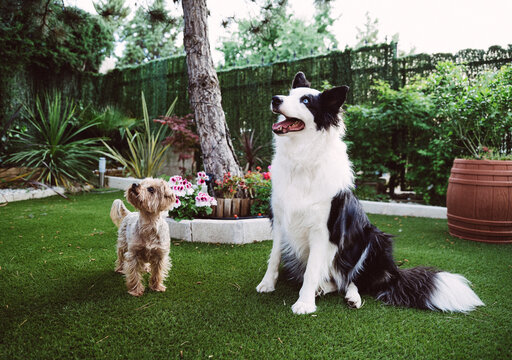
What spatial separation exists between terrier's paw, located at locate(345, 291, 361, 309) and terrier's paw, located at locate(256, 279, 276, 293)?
19.9 inches

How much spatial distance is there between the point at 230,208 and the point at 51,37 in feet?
12.4

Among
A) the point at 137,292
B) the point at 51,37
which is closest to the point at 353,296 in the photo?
the point at 137,292

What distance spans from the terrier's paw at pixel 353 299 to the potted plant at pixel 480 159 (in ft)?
7.05

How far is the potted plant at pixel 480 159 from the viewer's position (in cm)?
322

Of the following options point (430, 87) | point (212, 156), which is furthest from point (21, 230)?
point (430, 87)

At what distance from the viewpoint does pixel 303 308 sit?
6.19 ft

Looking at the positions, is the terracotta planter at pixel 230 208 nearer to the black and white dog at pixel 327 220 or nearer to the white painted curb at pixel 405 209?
the black and white dog at pixel 327 220

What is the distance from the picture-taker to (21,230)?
347cm

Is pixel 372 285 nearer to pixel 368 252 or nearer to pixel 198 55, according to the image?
pixel 368 252

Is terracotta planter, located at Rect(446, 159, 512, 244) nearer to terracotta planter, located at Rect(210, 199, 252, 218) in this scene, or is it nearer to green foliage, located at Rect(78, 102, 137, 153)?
terracotta planter, located at Rect(210, 199, 252, 218)

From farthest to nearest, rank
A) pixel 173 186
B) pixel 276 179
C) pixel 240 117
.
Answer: pixel 240 117 → pixel 173 186 → pixel 276 179

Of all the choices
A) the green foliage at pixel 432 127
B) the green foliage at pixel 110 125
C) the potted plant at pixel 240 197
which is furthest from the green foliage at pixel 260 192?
the green foliage at pixel 110 125

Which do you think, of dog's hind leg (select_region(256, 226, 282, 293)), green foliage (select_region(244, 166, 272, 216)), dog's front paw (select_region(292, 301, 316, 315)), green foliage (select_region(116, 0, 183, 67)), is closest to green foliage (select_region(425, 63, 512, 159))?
green foliage (select_region(244, 166, 272, 216))

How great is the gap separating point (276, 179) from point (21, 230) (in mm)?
3150
